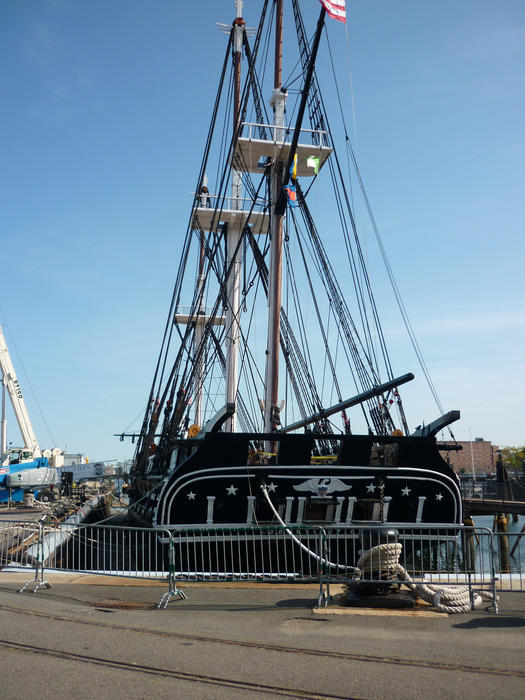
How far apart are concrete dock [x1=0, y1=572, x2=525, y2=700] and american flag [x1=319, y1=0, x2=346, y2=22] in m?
13.7

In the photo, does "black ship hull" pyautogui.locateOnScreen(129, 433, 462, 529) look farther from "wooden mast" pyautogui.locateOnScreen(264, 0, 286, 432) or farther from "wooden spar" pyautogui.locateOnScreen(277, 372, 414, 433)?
"wooden mast" pyautogui.locateOnScreen(264, 0, 286, 432)

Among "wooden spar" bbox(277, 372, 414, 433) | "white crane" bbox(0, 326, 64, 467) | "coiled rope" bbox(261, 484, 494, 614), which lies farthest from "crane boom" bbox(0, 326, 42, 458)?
"coiled rope" bbox(261, 484, 494, 614)

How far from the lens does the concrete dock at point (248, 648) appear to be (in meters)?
5.59

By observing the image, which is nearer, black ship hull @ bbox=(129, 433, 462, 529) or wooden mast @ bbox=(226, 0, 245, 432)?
black ship hull @ bbox=(129, 433, 462, 529)

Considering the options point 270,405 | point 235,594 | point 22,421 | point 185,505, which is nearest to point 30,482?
point 22,421

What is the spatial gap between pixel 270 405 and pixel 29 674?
15022 mm

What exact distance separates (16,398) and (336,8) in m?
50.1

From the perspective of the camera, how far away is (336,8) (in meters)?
16.1

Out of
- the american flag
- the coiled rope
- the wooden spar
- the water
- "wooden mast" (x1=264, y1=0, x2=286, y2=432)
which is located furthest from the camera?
the water

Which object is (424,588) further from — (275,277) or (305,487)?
(275,277)

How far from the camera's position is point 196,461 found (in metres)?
15.5

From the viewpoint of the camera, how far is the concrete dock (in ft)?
18.3

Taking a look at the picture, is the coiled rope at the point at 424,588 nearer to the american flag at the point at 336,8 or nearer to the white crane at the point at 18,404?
the american flag at the point at 336,8

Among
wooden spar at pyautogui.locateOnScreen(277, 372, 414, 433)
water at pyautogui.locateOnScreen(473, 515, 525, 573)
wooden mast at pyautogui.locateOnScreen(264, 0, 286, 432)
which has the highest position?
wooden mast at pyautogui.locateOnScreen(264, 0, 286, 432)
